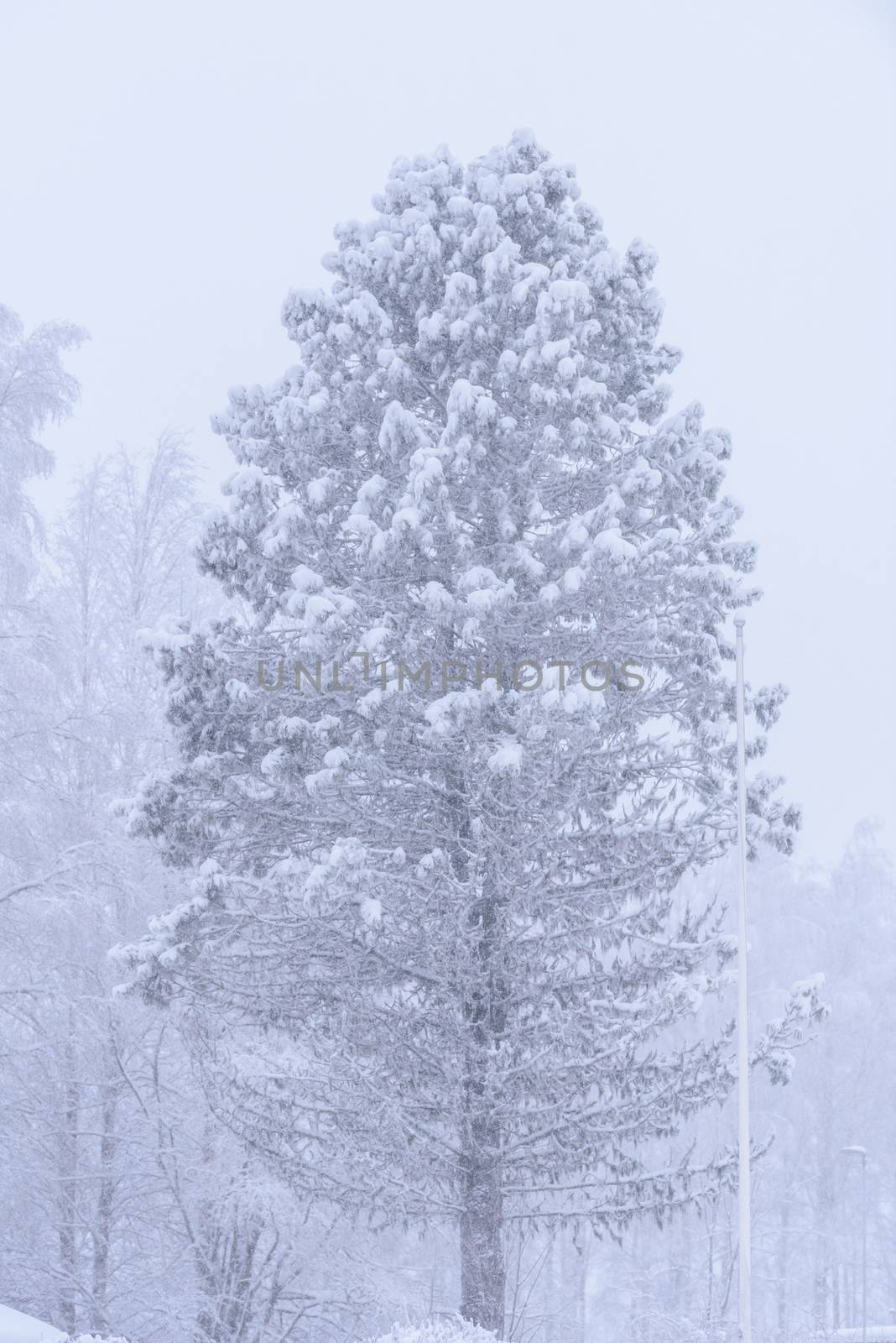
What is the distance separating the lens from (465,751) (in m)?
9.91

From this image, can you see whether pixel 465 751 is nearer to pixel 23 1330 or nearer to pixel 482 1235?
pixel 482 1235

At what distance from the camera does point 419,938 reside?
33.4 ft

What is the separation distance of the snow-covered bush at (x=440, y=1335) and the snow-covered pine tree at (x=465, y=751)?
1.41 m

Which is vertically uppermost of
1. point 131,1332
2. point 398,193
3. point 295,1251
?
point 398,193

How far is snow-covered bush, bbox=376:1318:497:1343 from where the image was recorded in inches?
322

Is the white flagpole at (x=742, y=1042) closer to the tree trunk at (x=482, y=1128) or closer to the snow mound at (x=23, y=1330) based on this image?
Result: the tree trunk at (x=482, y=1128)

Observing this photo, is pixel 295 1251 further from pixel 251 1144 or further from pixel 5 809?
pixel 5 809

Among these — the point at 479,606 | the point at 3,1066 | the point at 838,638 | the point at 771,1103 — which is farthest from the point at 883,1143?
the point at 838,638

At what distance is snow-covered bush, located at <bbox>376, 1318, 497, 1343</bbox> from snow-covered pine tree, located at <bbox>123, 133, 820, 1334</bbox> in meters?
1.41

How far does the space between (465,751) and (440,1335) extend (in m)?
3.92

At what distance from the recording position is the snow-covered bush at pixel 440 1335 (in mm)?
8180

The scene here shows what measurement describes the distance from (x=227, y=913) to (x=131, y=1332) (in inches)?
271

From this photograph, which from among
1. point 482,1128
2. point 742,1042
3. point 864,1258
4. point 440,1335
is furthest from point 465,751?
point 864,1258

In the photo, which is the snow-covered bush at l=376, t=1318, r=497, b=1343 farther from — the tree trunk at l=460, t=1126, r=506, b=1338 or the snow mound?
the snow mound
